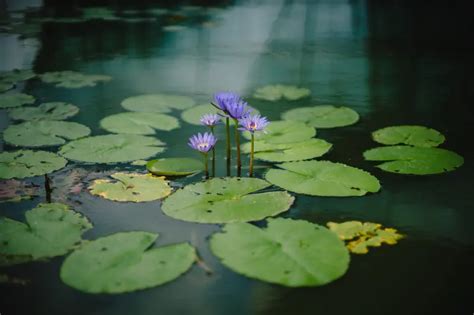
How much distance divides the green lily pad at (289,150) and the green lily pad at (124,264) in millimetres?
698

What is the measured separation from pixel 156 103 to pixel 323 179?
3.98ft

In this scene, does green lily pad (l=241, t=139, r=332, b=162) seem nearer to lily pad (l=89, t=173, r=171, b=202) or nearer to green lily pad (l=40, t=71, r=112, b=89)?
lily pad (l=89, t=173, r=171, b=202)

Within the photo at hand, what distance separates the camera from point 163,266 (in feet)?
3.62

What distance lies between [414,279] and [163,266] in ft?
2.01

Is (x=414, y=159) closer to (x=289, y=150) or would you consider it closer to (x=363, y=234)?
(x=289, y=150)

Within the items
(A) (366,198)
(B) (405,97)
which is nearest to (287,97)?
(B) (405,97)

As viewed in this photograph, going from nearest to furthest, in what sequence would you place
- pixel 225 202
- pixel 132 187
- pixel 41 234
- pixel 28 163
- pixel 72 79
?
pixel 41 234 → pixel 225 202 → pixel 132 187 → pixel 28 163 → pixel 72 79

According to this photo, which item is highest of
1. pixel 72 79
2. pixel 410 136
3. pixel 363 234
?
pixel 72 79

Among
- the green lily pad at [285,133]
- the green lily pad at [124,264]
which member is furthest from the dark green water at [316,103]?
the green lily pad at [285,133]

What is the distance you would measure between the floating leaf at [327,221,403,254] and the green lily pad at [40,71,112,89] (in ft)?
6.82

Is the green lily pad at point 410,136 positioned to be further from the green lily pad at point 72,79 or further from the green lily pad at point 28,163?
the green lily pad at point 72,79

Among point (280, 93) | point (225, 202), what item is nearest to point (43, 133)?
point (225, 202)

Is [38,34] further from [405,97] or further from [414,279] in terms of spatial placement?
[414,279]

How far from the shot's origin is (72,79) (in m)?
2.97
